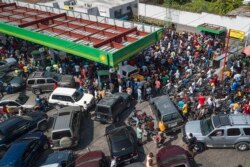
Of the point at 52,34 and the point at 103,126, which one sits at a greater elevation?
the point at 52,34

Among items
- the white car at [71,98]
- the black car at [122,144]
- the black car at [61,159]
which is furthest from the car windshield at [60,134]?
the white car at [71,98]

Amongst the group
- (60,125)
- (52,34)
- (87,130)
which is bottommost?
(87,130)

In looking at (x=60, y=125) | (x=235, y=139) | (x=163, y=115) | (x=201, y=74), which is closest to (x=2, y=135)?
(x=60, y=125)

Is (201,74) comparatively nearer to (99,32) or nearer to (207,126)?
(207,126)

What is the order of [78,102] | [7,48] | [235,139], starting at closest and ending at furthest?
[235,139], [78,102], [7,48]

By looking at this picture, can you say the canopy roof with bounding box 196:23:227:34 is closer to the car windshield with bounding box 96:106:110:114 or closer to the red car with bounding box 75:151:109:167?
the car windshield with bounding box 96:106:110:114

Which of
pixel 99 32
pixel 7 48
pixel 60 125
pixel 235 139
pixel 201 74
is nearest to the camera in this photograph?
pixel 235 139
